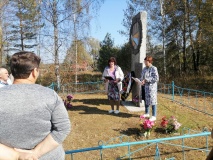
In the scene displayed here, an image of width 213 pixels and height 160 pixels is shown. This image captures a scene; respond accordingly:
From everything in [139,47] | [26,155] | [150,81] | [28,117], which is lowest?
→ [26,155]

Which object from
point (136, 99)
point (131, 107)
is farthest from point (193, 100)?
point (131, 107)

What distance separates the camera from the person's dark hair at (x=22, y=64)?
1443 mm

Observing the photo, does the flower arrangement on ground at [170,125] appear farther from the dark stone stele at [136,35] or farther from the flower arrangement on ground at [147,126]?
the dark stone stele at [136,35]

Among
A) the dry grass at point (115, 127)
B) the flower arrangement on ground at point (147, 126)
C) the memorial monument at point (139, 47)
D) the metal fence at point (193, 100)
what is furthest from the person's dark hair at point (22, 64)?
the metal fence at point (193, 100)

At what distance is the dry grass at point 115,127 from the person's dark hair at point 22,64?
2.70 m

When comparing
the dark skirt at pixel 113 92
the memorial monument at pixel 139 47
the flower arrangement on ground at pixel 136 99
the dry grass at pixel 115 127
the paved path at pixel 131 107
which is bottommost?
the dry grass at pixel 115 127

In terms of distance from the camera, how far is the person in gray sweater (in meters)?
1.35

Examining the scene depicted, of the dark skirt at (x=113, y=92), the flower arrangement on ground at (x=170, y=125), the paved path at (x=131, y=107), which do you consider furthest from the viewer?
the paved path at (x=131, y=107)

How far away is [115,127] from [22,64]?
3768 mm

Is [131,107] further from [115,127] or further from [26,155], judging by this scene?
[26,155]

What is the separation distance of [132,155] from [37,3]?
8239 mm

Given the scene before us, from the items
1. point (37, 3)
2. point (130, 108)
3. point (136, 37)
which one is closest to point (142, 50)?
point (136, 37)

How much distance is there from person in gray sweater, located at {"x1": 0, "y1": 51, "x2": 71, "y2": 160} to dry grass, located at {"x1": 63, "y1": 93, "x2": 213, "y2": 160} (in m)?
2.49

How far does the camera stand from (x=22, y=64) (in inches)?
56.8
